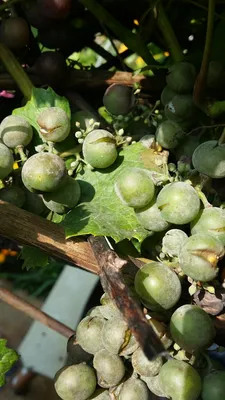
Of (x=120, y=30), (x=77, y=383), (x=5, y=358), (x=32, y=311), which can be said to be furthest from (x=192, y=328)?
(x=120, y=30)

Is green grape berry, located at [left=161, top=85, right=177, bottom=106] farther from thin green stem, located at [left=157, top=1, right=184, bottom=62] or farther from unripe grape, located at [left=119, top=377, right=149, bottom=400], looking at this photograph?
unripe grape, located at [left=119, top=377, right=149, bottom=400]

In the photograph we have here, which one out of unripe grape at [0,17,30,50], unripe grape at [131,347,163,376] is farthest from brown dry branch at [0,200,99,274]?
unripe grape at [0,17,30,50]

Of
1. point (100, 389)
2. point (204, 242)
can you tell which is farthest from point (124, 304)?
point (100, 389)

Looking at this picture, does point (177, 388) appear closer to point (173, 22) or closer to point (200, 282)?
point (200, 282)

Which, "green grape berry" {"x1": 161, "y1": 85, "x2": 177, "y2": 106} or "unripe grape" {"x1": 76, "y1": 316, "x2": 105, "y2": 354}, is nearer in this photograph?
"unripe grape" {"x1": 76, "y1": 316, "x2": 105, "y2": 354}

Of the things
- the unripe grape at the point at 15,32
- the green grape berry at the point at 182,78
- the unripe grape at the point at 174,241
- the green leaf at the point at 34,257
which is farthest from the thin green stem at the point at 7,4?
the unripe grape at the point at 174,241

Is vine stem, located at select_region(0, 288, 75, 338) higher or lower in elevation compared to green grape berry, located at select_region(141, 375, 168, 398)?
lower

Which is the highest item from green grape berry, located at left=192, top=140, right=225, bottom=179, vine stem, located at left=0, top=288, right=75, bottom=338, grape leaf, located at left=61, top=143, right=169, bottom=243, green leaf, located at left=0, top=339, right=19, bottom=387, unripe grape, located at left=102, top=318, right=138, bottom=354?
green grape berry, located at left=192, top=140, right=225, bottom=179
